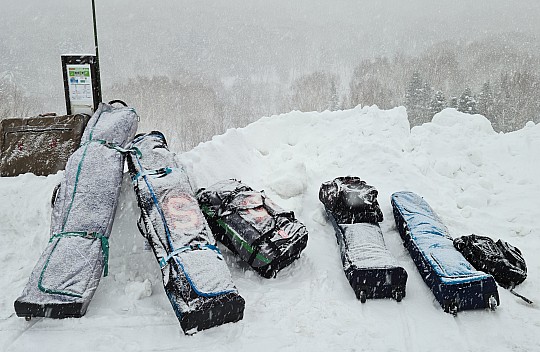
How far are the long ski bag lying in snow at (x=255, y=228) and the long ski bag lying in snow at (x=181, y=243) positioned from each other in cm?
33

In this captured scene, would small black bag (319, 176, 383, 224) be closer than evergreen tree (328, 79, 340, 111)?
Yes

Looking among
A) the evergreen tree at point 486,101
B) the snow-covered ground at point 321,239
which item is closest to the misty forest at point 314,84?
the evergreen tree at point 486,101

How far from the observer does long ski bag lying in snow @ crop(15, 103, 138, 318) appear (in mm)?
3525

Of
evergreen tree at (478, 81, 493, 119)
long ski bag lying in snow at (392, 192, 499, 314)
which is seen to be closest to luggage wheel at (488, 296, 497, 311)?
long ski bag lying in snow at (392, 192, 499, 314)

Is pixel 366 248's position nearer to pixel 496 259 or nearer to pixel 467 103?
pixel 496 259

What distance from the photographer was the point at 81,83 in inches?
245

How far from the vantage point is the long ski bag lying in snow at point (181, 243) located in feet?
11.1

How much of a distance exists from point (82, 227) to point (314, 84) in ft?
120

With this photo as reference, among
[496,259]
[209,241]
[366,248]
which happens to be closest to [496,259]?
[496,259]

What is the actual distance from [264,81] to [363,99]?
1517cm

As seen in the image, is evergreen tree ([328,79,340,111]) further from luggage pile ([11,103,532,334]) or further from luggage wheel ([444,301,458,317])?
luggage wheel ([444,301,458,317])

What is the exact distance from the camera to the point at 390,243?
4840 mm

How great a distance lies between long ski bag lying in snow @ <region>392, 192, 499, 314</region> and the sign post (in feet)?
13.8

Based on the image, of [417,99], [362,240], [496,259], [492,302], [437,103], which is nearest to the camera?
[492,302]
